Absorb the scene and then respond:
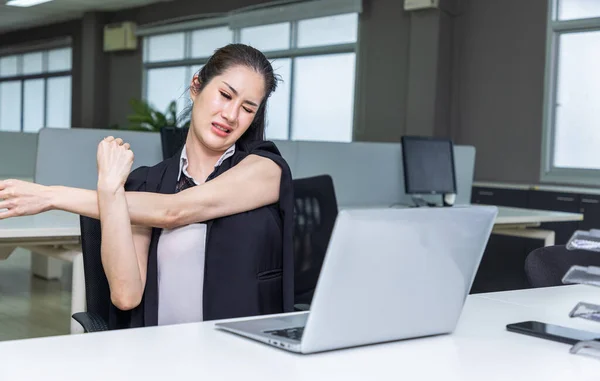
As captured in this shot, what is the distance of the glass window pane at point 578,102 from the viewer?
701cm

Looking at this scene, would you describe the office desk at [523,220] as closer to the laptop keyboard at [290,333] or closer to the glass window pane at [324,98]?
the laptop keyboard at [290,333]

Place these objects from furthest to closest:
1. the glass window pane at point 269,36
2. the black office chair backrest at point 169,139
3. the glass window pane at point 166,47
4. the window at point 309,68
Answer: the glass window pane at point 166,47 < the glass window pane at point 269,36 < the window at point 309,68 < the black office chair backrest at point 169,139

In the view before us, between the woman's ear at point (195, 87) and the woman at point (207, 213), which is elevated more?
the woman's ear at point (195, 87)

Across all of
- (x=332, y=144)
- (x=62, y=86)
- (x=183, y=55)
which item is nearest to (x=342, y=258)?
(x=332, y=144)

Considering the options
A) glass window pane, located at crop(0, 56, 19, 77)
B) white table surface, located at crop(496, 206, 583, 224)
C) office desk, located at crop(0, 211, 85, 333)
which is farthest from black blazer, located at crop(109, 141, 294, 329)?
glass window pane, located at crop(0, 56, 19, 77)

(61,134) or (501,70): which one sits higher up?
(501,70)

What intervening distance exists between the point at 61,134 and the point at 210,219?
7.06 feet

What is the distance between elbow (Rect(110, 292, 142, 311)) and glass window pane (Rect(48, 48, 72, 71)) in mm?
11957

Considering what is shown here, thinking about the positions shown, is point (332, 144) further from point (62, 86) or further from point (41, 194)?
point (62, 86)

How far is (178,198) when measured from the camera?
1.62m

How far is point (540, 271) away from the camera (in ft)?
6.82

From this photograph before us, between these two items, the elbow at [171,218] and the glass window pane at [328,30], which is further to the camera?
the glass window pane at [328,30]

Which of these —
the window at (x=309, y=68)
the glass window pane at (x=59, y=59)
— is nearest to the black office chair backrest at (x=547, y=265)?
the window at (x=309, y=68)

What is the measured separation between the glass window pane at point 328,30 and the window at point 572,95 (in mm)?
2365
